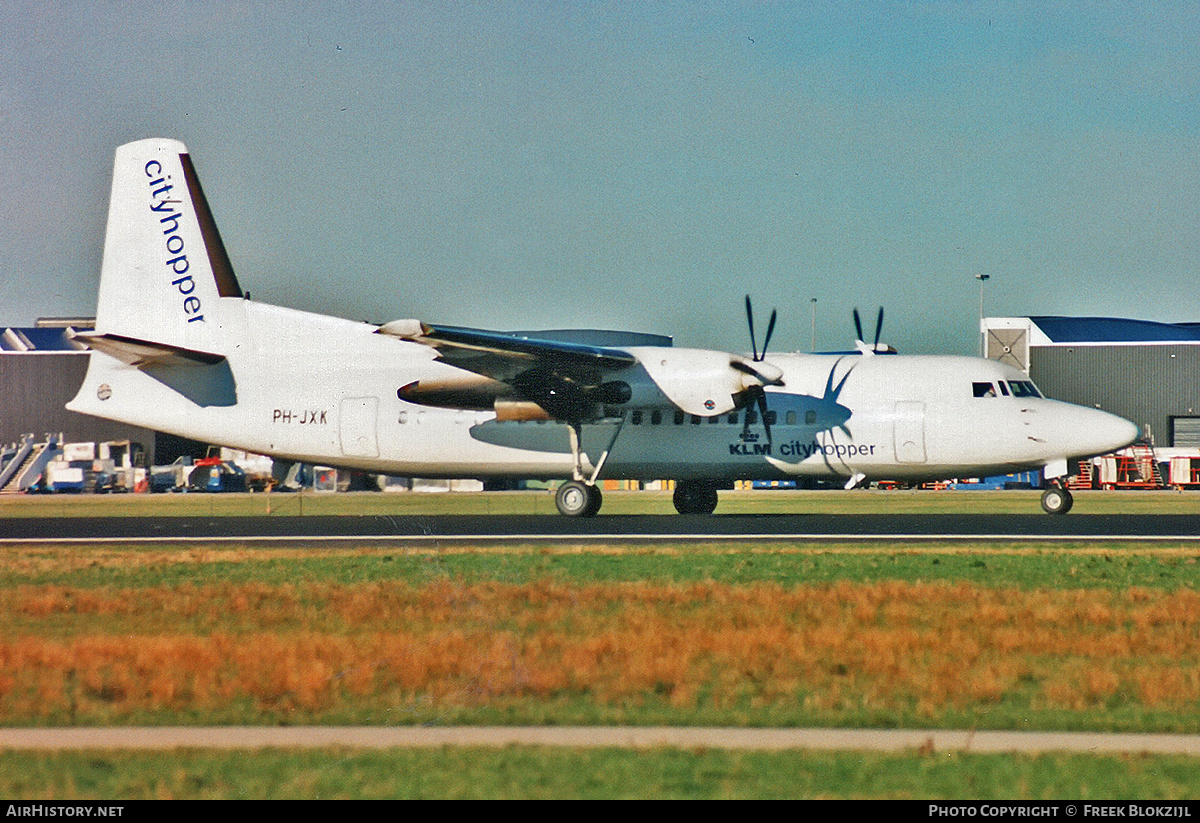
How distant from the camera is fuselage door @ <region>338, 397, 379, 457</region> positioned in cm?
3200

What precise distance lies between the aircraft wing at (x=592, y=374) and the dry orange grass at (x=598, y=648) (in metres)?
12.2

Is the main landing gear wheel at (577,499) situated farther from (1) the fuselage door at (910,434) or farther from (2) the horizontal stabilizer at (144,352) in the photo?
(2) the horizontal stabilizer at (144,352)

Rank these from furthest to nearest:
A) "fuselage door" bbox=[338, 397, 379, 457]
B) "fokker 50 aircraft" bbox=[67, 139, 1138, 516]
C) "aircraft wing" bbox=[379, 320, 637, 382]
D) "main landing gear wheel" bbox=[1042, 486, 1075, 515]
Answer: "fuselage door" bbox=[338, 397, 379, 457] → "main landing gear wheel" bbox=[1042, 486, 1075, 515] → "fokker 50 aircraft" bbox=[67, 139, 1138, 516] → "aircraft wing" bbox=[379, 320, 637, 382]

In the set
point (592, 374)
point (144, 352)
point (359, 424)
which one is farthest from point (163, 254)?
point (592, 374)

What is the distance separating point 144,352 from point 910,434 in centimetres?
1849

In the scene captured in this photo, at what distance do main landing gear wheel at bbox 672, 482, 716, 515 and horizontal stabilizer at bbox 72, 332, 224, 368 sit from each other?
40.2ft

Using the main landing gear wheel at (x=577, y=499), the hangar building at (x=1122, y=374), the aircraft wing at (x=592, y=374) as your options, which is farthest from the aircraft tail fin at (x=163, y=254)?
the hangar building at (x=1122, y=374)

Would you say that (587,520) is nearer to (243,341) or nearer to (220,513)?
(243,341)

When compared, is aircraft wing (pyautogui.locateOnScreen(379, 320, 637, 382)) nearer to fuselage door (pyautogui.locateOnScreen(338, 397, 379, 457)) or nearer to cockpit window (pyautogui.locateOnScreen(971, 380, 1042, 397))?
fuselage door (pyautogui.locateOnScreen(338, 397, 379, 457))

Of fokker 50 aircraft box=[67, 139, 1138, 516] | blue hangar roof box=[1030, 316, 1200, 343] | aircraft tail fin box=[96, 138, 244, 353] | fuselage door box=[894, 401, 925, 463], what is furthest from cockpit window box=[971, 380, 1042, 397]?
blue hangar roof box=[1030, 316, 1200, 343]

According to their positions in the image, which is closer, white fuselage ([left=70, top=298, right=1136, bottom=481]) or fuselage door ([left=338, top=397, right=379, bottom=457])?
white fuselage ([left=70, top=298, right=1136, bottom=481])

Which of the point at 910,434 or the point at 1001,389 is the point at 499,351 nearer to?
the point at 910,434

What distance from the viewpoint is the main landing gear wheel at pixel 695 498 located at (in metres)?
33.1

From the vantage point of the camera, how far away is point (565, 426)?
31.4 m
